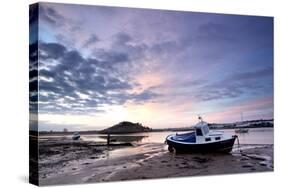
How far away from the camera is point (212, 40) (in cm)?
1249

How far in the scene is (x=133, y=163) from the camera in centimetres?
1165

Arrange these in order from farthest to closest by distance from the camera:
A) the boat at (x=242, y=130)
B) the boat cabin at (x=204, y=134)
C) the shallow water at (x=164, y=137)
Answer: the boat at (x=242, y=130)
the boat cabin at (x=204, y=134)
the shallow water at (x=164, y=137)

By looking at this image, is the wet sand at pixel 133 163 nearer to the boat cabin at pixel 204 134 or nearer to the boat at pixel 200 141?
the boat at pixel 200 141

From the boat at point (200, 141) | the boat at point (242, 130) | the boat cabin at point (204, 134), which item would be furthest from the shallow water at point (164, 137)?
the boat cabin at point (204, 134)

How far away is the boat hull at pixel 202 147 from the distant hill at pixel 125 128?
2.22 feet

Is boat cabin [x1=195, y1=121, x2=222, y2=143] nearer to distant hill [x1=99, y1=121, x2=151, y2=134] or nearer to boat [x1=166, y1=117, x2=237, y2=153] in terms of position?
boat [x1=166, y1=117, x2=237, y2=153]

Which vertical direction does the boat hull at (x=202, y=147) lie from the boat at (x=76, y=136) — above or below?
below

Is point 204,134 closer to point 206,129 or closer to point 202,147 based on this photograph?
point 206,129

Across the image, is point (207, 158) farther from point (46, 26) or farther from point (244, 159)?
point (46, 26)

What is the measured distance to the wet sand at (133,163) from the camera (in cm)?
1095

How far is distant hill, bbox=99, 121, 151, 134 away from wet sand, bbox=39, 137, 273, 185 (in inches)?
12.7

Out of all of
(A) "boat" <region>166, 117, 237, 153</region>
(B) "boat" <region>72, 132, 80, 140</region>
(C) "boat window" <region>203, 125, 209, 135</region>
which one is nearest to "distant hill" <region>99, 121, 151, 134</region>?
(B) "boat" <region>72, 132, 80, 140</region>

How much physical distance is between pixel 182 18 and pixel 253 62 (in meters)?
2.00
